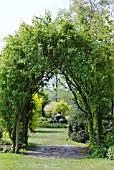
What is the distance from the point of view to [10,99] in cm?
1138

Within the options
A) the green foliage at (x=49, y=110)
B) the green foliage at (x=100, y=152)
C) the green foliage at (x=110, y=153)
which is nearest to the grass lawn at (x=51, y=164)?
the green foliage at (x=110, y=153)

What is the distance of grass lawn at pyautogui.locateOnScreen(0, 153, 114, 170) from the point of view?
331 inches

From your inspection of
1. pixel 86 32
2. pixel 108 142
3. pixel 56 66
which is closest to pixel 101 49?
pixel 86 32

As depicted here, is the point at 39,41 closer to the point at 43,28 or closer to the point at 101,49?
the point at 43,28

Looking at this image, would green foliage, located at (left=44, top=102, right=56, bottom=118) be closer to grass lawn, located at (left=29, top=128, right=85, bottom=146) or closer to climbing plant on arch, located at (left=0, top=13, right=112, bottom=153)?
grass lawn, located at (left=29, top=128, right=85, bottom=146)

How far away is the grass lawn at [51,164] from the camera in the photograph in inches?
331

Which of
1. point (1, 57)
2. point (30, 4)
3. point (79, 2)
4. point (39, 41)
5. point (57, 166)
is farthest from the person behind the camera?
point (79, 2)

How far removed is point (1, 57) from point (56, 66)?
2106 mm

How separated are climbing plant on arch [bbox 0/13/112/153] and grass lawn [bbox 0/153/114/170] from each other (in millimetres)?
2225

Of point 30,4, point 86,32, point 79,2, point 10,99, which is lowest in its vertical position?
point 10,99

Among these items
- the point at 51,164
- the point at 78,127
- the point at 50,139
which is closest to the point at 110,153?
the point at 51,164

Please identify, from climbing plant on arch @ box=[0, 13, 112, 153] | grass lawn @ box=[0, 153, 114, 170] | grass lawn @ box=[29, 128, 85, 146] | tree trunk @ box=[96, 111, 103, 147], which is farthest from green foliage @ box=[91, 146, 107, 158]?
grass lawn @ box=[29, 128, 85, 146]

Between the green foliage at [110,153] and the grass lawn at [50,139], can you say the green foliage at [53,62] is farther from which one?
the grass lawn at [50,139]

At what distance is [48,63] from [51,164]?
374 cm
